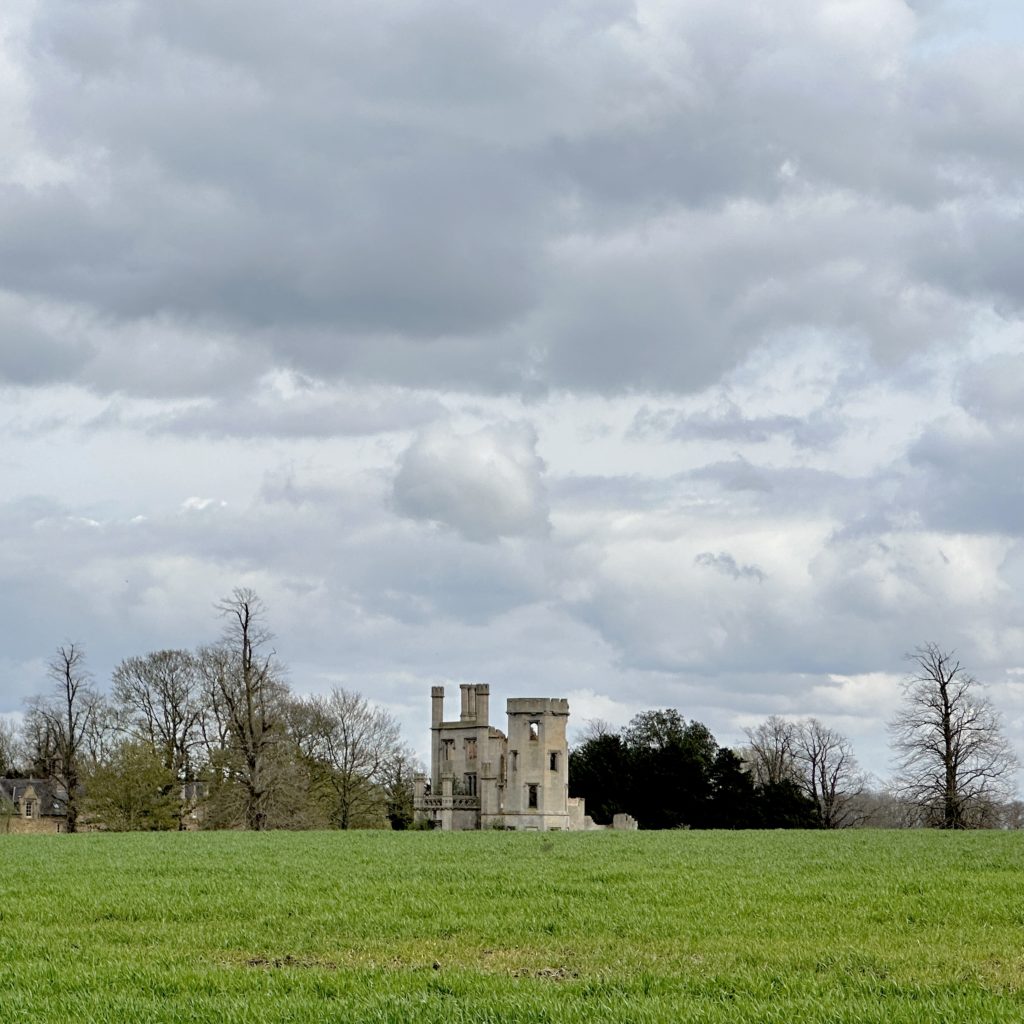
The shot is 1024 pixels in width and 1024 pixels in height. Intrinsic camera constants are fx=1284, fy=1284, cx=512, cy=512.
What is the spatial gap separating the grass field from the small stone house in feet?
263

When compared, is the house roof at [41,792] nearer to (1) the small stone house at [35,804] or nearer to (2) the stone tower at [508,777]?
(1) the small stone house at [35,804]

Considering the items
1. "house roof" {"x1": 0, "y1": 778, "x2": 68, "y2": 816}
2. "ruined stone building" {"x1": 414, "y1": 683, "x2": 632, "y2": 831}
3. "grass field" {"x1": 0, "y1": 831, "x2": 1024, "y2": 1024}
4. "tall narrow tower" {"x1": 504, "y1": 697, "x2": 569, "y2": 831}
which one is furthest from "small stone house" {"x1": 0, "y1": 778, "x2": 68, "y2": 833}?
"grass field" {"x1": 0, "y1": 831, "x2": 1024, "y2": 1024}

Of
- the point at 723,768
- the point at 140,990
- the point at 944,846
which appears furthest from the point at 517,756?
the point at 140,990

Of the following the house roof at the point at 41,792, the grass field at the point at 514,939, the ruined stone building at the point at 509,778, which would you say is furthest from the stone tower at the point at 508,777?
the grass field at the point at 514,939

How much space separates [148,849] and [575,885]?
601 inches

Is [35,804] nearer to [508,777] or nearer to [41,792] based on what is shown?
[41,792]

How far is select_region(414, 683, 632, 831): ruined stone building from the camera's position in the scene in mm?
84062

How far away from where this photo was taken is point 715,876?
21594 mm

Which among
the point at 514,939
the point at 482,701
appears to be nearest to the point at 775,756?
the point at 482,701

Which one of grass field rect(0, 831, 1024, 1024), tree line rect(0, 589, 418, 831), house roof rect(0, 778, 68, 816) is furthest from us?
house roof rect(0, 778, 68, 816)

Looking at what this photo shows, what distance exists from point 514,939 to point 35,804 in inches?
3844

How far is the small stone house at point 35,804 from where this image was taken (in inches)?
3897

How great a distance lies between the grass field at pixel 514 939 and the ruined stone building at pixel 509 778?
58.7 m

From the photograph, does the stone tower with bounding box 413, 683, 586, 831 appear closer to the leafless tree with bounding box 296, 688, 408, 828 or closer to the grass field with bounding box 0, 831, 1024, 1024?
the leafless tree with bounding box 296, 688, 408, 828
